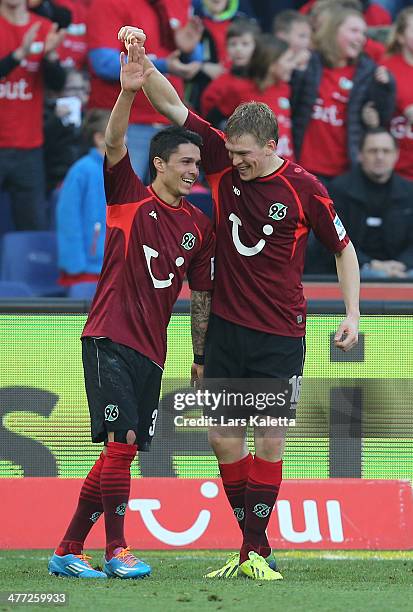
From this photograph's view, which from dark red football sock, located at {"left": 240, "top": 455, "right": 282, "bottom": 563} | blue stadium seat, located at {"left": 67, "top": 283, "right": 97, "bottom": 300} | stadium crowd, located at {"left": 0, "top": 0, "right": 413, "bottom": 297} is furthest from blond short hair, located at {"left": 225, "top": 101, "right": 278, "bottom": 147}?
stadium crowd, located at {"left": 0, "top": 0, "right": 413, "bottom": 297}

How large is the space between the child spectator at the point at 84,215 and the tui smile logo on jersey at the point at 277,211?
3792mm

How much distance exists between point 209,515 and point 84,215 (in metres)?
3.29

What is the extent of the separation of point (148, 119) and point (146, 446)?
4740mm

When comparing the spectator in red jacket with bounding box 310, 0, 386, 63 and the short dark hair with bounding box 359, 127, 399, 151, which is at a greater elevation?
the spectator in red jacket with bounding box 310, 0, 386, 63

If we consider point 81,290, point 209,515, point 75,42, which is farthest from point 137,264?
point 75,42

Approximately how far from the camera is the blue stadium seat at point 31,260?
9922 mm

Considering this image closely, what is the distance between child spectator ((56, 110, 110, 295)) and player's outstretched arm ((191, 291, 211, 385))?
3.46 m

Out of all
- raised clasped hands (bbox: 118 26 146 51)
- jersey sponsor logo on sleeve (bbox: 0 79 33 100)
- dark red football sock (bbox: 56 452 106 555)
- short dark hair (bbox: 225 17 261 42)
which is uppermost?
short dark hair (bbox: 225 17 261 42)

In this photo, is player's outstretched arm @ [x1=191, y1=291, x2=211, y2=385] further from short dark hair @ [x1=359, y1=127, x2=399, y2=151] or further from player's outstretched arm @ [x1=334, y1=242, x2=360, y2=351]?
short dark hair @ [x1=359, y1=127, x2=399, y2=151]

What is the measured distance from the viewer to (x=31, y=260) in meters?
10.0

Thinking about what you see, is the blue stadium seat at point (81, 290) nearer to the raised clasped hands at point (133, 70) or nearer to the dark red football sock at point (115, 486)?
the dark red football sock at point (115, 486)

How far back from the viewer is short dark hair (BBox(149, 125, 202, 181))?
19.5 ft

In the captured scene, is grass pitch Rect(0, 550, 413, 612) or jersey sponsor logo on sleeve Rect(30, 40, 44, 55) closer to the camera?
grass pitch Rect(0, 550, 413, 612)

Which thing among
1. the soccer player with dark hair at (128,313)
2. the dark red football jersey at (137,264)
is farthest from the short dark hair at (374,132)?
the dark red football jersey at (137,264)
